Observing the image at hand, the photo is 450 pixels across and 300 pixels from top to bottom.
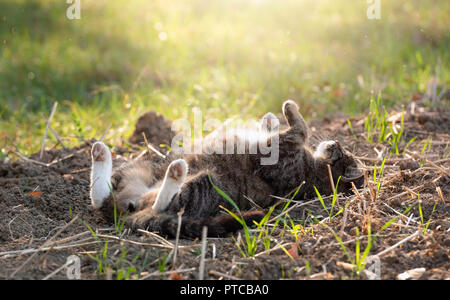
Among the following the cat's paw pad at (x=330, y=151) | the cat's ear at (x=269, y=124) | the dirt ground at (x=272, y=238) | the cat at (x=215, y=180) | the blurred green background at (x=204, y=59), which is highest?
the blurred green background at (x=204, y=59)

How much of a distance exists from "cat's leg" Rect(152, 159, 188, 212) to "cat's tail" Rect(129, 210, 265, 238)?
0.07 meters

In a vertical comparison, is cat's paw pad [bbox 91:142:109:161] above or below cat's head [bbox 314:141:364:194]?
above

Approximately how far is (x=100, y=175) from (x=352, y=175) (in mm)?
1508

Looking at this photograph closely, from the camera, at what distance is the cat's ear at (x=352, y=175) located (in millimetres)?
2891

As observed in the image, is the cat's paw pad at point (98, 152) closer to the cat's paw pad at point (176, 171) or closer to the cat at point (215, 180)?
the cat at point (215, 180)

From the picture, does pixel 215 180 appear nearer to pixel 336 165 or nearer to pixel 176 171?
pixel 176 171

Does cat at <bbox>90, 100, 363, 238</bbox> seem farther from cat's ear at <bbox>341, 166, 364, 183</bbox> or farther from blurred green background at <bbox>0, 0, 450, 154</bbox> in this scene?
blurred green background at <bbox>0, 0, 450, 154</bbox>

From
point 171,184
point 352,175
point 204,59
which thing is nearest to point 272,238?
point 171,184

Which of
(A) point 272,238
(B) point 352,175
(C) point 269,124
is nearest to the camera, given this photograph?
(A) point 272,238

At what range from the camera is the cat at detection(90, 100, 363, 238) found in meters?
2.34

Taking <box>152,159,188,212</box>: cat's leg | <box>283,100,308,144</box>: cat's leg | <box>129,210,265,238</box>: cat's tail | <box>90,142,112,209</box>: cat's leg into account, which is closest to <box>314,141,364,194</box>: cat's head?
<box>283,100,308,144</box>: cat's leg

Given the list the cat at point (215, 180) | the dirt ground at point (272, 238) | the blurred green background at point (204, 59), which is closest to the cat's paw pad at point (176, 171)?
the cat at point (215, 180)

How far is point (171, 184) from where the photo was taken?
7.68ft
